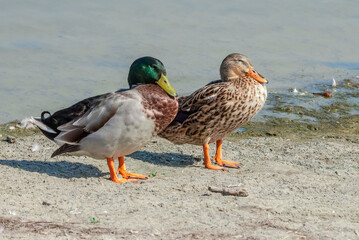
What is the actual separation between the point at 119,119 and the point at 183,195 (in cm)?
88

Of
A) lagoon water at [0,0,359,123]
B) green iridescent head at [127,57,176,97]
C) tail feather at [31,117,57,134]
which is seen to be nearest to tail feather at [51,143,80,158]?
tail feather at [31,117,57,134]

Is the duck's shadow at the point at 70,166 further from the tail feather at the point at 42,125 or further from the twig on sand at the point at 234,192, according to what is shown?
the twig on sand at the point at 234,192

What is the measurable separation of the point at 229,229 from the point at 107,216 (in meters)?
0.92

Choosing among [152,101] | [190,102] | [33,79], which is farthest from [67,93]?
[152,101]

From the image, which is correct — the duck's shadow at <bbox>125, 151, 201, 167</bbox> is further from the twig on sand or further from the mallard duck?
the twig on sand

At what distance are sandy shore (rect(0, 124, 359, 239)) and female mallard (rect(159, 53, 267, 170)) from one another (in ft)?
1.12

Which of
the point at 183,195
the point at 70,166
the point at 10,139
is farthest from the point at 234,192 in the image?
the point at 10,139

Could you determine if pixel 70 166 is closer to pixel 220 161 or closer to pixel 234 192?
pixel 220 161

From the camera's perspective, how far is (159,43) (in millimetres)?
12039

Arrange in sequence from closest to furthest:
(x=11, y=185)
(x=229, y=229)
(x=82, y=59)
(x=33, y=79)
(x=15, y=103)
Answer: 1. (x=229, y=229)
2. (x=11, y=185)
3. (x=15, y=103)
4. (x=33, y=79)
5. (x=82, y=59)

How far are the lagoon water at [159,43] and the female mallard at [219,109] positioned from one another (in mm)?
3079

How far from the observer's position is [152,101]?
19.7 ft

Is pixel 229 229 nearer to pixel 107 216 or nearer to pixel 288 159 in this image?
pixel 107 216

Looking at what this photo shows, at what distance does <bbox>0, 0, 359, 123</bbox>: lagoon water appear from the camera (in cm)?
1042
